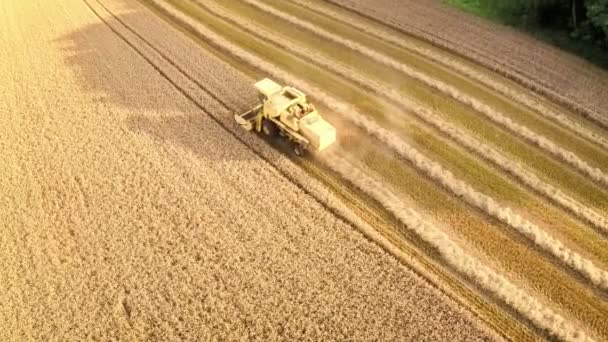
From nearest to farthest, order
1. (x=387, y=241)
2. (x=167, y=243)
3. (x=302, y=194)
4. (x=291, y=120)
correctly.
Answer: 1. (x=387, y=241)
2. (x=167, y=243)
3. (x=302, y=194)
4. (x=291, y=120)

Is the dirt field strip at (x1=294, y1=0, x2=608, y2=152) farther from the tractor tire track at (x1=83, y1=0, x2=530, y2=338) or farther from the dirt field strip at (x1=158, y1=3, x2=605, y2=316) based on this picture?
the tractor tire track at (x1=83, y1=0, x2=530, y2=338)

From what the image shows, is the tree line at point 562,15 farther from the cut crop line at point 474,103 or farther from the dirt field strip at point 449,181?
the dirt field strip at point 449,181

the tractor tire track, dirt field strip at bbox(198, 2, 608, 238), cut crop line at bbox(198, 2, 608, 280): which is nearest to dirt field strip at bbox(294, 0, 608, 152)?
dirt field strip at bbox(198, 2, 608, 238)

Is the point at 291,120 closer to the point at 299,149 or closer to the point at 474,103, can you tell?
the point at 299,149

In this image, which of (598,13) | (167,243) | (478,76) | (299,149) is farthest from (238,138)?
(598,13)

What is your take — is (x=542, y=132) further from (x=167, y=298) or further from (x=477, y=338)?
(x=167, y=298)

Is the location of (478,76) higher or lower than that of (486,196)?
higher
